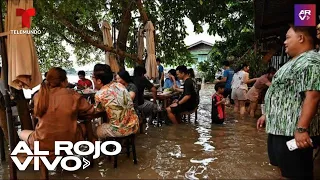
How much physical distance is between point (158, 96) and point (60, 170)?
10.2 feet

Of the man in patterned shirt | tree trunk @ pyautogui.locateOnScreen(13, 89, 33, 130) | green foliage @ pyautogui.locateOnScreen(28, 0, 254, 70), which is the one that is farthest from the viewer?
green foliage @ pyautogui.locateOnScreen(28, 0, 254, 70)

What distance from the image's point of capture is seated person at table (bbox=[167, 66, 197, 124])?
6.32 m

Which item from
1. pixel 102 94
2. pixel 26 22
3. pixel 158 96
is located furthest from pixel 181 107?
pixel 26 22

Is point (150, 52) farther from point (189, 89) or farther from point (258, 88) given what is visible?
point (258, 88)

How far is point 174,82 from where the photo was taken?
25.7ft

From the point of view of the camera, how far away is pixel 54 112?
320cm

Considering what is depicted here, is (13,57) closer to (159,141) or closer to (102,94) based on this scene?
(102,94)

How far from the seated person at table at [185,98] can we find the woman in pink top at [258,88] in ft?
6.64

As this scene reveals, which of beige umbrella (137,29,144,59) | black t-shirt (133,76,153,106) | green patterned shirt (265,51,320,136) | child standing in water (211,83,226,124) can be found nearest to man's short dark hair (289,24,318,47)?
green patterned shirt (265,51,320,136)

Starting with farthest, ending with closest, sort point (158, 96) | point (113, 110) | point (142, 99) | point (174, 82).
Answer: point (174, 82) < point (158, 96) < point (142, 99) < point (113, 110)

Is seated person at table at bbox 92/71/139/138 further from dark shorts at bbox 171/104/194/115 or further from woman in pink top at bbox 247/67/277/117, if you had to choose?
woman in pink top at bbox 247/67/277/117

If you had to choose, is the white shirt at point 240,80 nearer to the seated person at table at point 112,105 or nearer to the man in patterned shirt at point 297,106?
the seated person at table at point 112,105

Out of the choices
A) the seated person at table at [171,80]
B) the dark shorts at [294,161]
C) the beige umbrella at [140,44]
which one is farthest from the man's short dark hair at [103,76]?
the beige umbrella at [140,44]

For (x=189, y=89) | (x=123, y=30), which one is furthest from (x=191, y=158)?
(x=123, y=30)
